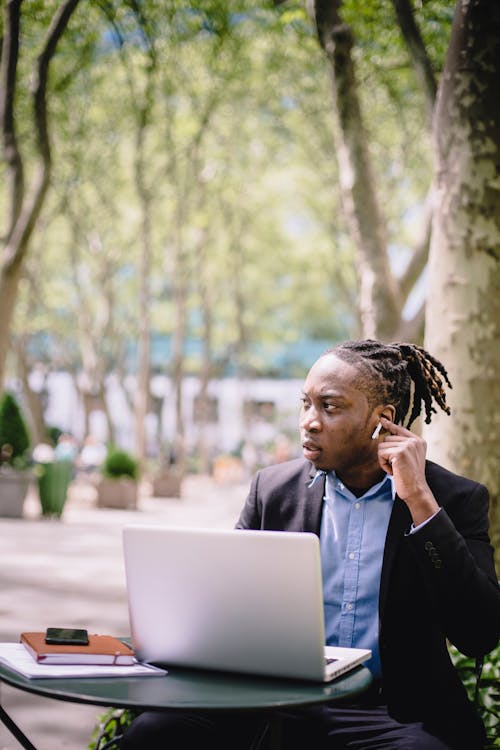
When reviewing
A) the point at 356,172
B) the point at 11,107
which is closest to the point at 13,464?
the point at 11,107

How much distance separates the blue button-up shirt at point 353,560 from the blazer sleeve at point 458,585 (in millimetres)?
191

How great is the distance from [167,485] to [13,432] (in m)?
8.22

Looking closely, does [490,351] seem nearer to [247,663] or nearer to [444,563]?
[444,563]

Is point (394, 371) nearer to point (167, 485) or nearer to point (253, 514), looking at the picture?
point (253, 514)

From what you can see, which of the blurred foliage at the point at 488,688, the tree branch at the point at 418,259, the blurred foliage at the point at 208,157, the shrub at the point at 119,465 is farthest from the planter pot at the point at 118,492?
the blurred foliage at the point at 488,688

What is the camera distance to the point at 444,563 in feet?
8.70

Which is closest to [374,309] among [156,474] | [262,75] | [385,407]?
[385,407]

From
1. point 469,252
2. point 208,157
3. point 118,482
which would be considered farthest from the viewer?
point 208,157

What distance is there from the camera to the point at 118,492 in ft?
68.6

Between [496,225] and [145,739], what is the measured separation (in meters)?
3.25

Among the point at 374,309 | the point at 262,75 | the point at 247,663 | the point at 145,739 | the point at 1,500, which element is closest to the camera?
the point at 247,663

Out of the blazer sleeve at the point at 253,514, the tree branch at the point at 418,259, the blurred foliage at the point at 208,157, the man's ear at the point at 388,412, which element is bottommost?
the blazer sleeve at the point at 253,514

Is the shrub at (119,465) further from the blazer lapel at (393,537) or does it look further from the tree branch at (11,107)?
the blazer lapel at (393,537)

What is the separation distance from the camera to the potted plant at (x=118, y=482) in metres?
20.9
